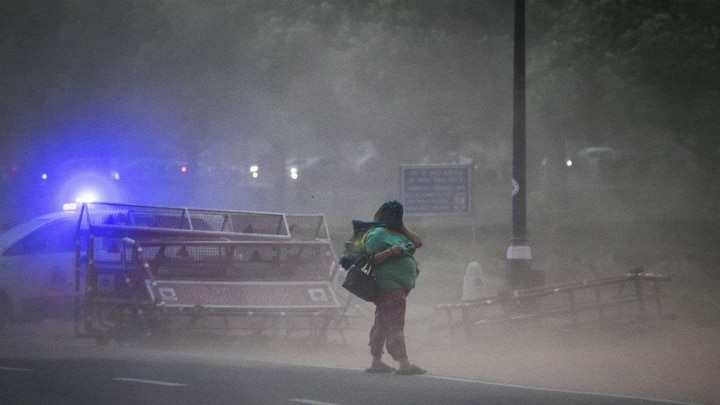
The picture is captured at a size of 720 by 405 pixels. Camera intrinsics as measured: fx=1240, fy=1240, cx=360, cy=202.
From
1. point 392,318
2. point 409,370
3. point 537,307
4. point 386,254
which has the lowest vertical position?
point 409,370

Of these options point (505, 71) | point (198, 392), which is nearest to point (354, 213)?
point (505, 71)

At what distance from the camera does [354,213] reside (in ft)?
Result: 153

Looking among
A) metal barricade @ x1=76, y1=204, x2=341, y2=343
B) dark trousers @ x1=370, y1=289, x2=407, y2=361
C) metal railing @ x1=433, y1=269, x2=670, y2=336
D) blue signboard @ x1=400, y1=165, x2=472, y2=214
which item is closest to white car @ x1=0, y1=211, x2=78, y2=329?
metal barricade @ x1=76, y1=204, x2=341, y2=343

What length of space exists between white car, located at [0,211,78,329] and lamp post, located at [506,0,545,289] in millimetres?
6482

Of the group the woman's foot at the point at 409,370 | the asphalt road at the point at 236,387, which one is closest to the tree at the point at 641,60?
the asphalt road at the point at 236,387

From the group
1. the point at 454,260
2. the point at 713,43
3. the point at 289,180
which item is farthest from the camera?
the point at 289,180

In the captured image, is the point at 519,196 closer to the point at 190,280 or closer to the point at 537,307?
the point at 537,307

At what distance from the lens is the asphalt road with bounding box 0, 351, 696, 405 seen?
35.2ft

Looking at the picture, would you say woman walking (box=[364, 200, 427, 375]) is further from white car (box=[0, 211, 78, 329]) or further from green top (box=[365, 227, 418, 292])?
white car (box=[0, 211, 78, 329])

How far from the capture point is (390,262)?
12000mm

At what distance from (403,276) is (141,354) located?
14.1 feet

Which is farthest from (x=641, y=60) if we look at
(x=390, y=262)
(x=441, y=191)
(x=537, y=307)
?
(x=390, y=262)

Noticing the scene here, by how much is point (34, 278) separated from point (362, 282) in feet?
25.5

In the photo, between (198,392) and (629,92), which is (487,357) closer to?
(198,392)
